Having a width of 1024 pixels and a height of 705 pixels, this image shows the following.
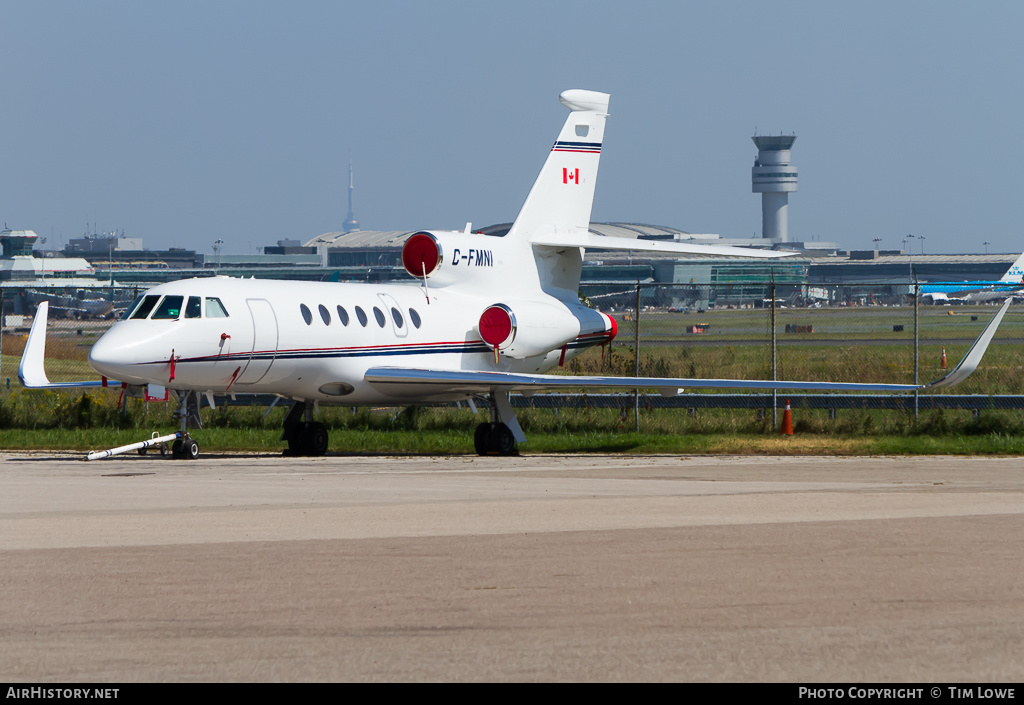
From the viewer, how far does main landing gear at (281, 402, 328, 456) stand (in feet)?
74.0

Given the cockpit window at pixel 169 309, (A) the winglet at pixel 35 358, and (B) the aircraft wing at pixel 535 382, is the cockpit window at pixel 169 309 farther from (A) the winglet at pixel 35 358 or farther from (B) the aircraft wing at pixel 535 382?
(A) the winglet at pixel 35 358

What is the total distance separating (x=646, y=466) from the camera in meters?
18.9

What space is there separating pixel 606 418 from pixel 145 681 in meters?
19.9

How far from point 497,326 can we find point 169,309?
6.53 m

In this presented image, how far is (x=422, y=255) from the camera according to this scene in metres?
24.8

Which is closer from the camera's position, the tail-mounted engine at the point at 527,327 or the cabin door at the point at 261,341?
the cabin door at the point at 261,341

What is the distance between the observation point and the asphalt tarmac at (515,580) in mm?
6832

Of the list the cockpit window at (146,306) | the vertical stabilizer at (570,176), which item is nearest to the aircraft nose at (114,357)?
the cockpit window at (146,306)

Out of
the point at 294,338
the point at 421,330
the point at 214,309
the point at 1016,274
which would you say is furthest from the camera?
the point at 1016,274

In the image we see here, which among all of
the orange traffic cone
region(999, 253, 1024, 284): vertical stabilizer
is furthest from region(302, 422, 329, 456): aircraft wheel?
region(999, 253, 1024, 284): vertical stabilizer

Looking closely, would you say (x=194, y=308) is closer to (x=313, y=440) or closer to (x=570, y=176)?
(x=313, y=440)

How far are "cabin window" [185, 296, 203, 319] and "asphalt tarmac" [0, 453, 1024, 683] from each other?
4158 millimetres

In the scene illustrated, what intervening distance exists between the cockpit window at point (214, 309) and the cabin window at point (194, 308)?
4.7 inches

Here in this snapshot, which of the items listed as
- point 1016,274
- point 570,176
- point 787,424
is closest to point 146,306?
point 570,176
